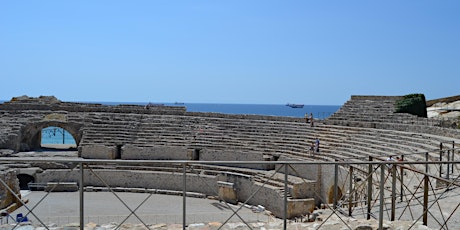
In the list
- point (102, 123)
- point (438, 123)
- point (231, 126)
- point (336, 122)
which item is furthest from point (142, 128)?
point (438, 123)

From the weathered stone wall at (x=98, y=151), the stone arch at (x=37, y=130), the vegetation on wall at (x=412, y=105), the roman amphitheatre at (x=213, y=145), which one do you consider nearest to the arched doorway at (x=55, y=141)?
the stone arch at (x=37, y=130)

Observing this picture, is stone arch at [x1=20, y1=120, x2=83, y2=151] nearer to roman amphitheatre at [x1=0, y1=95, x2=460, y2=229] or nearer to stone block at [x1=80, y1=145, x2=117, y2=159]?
roman amphitheatre at [x1=0, y1=95, x2=460, y2=229]

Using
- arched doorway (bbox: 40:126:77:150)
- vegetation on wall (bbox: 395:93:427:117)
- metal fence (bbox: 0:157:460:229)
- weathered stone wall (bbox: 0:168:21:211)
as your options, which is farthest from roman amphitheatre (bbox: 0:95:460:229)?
arched doorway (bbox: 40:126:77:150)

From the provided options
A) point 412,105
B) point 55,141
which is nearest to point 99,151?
point 412,105

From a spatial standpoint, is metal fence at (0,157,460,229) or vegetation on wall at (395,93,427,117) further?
vegetation on wall at (395,93,427,117)

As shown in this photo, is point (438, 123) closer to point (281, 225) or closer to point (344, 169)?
point (344, 169)

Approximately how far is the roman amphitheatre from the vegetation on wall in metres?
0.40

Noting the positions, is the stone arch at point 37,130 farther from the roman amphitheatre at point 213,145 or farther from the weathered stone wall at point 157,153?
the weathered stone wall at point 157,153

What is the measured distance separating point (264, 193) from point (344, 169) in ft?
13.1

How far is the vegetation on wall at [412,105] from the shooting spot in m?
24.9

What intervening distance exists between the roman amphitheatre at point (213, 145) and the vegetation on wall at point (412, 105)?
40cm

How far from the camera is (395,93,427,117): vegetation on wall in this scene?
81.6ft

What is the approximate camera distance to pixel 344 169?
1636cm

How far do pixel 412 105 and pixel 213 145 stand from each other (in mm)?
12151
